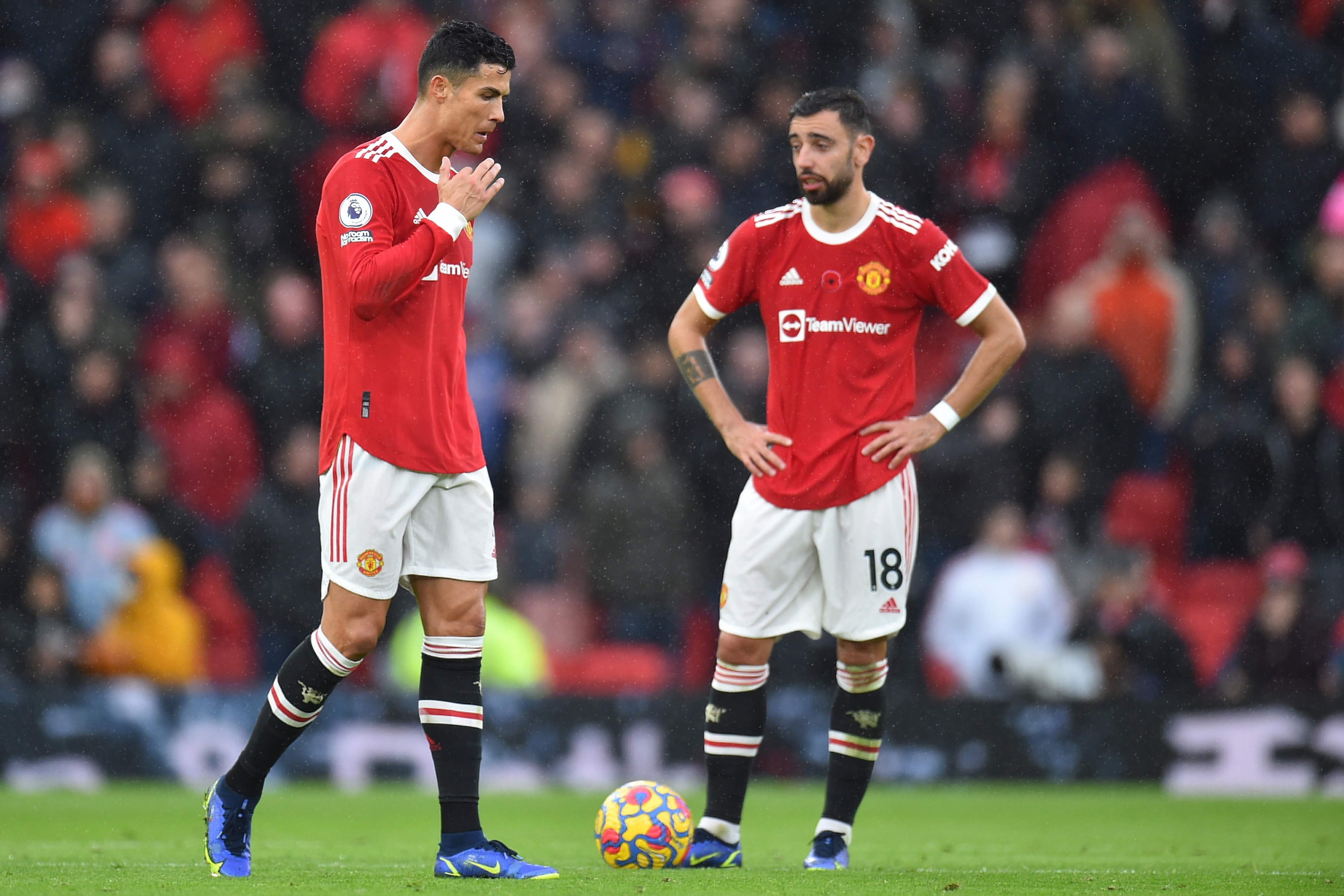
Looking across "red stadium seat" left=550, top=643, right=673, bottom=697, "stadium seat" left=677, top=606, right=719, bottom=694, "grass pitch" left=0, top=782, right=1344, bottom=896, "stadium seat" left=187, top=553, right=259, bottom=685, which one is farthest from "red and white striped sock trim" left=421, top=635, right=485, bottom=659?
"stadium seat" left=187, top=553, right=259, bottom=685

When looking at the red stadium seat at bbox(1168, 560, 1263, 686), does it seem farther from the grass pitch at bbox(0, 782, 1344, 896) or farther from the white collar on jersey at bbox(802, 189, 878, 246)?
the white collar on jersey at bbox(802, 189, 878, 246)

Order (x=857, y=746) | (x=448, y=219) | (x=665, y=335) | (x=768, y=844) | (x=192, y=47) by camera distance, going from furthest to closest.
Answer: (x=192, y=47) < (x=665, y=335) < (x=768, y=844) < (x=857, y=746) < (x=448, y=219)

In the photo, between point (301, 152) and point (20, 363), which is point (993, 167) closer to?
point (301, 152)

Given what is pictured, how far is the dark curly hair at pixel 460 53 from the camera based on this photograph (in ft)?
20.8

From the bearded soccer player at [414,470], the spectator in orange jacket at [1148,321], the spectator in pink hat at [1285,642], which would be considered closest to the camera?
the bearded soccer player at [414,470]

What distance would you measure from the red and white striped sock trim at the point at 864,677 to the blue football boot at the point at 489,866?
1.66 m

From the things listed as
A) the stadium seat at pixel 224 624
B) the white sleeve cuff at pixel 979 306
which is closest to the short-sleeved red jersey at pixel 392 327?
the white sleeve cuff at pixel 979 306

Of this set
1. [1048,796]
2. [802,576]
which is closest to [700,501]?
[1048,796]

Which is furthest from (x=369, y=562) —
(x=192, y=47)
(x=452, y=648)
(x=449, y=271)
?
(x=192, y=47)

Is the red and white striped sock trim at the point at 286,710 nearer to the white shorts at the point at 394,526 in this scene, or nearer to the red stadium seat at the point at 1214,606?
the white shorts at the point at 394,526

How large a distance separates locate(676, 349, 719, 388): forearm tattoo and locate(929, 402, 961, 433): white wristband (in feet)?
2.96

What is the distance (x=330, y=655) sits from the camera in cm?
627

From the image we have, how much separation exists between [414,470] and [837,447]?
1798 mm

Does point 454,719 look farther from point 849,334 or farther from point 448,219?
point 849,334
